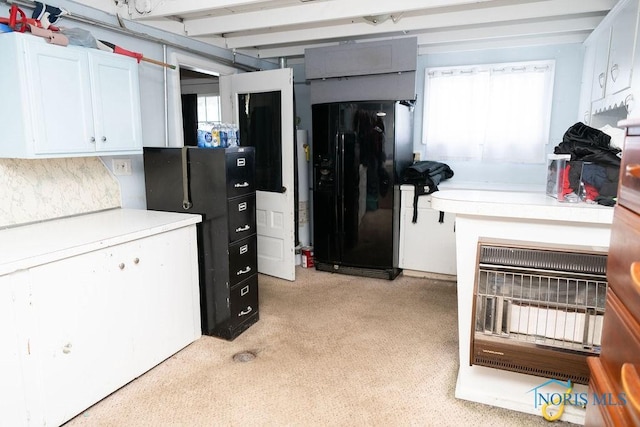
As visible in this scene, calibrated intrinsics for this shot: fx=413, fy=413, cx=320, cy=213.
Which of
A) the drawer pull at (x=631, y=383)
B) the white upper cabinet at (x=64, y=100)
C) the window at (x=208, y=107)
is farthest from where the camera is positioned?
the window at (x=208, y=107)

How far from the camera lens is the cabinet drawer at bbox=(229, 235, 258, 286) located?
2.79 metres

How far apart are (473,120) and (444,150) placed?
40 centimetres

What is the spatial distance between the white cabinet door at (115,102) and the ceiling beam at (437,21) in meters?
1.56

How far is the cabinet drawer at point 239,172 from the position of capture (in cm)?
268

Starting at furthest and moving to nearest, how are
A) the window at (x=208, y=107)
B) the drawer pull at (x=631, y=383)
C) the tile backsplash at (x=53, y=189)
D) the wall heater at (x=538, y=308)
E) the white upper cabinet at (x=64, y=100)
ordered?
the window at (x=208, y=107), the tile backsplash at (x=53, y=189), the white upper cabinet at (x=64, y=100), the wall heater at (x=538, y=308), the drawer pull at (x=631, y=383)

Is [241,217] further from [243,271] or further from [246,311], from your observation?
[246,311]

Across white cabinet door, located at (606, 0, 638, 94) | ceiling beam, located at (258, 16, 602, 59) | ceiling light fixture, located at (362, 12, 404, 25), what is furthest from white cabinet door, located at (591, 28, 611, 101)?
ceiling light fixture, located at (362, 12, 404, 25)

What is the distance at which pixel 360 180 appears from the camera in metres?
3.96

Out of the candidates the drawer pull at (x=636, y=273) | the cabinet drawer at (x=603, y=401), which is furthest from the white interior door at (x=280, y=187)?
the drawer pull at (x=636, y=273)

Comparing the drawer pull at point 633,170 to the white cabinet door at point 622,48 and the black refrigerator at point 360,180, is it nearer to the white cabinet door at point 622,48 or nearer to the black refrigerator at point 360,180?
the white cabinet door at point 622,48

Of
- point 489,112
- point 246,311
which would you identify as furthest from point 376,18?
point 246,311

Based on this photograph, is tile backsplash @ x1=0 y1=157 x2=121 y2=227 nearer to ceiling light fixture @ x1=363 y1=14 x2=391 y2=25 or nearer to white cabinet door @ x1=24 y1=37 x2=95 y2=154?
white cabinet door @ x1=24 y1=37 x2=95 y2=154

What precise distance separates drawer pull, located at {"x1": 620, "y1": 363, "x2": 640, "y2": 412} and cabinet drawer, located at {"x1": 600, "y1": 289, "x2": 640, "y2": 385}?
2 cm

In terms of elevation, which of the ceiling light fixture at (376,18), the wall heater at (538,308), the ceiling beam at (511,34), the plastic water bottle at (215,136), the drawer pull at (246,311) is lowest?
the drawer pull at (246,311)
